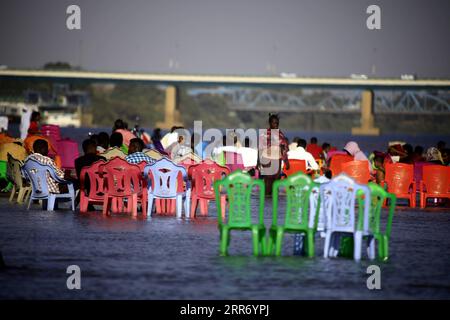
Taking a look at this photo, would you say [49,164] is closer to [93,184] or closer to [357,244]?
[93,184]

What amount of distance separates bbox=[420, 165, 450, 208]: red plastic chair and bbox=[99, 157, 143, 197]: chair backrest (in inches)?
246

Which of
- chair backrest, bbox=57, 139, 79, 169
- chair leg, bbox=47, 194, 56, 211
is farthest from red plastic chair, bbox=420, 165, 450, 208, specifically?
chair backrest, bbox=57, 139, 79, 169

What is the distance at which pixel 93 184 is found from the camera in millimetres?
18922

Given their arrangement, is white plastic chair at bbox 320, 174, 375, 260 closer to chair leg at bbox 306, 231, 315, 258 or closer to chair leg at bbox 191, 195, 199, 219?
chair leg at bbox 306, 231, 315, 258

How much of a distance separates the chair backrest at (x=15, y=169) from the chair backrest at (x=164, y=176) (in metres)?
3.25

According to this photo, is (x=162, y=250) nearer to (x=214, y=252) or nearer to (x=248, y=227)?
(x=214, y=252)

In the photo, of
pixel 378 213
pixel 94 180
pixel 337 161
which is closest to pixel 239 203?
pixel 378 213

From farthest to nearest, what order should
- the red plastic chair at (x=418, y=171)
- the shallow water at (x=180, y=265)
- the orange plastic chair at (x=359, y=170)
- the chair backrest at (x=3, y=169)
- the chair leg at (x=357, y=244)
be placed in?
the red plastic chair at (x=418, y=171) → the orange plastic chair at (x=359, y=170) → the chair backrest at (x=3, y=169) → the chair leg at (x=357, y=244) → the shallow water at (x=180, y=265)

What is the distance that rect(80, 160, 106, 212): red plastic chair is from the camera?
18.7 meters

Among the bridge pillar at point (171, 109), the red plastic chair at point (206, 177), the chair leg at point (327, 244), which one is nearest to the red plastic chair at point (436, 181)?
the red plastic chair at point (206, 177)

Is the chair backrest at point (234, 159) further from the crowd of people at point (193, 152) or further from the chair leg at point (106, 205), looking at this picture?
the chair leg at point (106, 205)

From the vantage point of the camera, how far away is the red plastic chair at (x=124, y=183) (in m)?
18.6

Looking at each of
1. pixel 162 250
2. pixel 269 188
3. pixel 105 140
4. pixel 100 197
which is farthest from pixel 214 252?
pixel 269 188

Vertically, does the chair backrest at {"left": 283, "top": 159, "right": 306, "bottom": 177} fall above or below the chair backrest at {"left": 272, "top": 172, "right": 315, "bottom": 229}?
above
